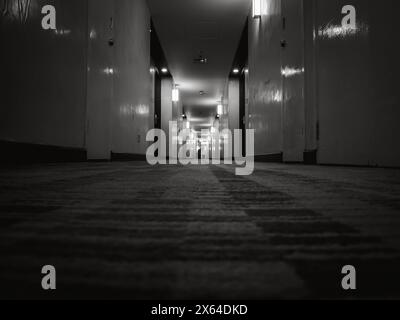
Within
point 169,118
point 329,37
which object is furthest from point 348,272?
point 169,118

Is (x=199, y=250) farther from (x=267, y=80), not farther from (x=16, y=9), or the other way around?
(x=267, y=80)

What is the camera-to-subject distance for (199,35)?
7.66m

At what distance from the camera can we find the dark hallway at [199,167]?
0.25 m

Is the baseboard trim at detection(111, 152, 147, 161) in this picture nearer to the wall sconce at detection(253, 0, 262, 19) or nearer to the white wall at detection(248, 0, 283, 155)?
the white wall at detection(248, 0, 283, 155)

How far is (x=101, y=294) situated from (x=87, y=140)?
139 inches

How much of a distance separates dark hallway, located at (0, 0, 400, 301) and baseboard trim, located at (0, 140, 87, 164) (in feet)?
0.05

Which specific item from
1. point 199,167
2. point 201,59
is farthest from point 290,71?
point 201,59

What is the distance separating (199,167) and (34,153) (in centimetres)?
131

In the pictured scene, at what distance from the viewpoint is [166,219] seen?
448mm

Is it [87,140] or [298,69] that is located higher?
[298,69]

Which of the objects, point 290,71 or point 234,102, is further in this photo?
point 234,102

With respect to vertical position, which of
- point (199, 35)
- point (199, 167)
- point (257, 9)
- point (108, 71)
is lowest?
point (199, 167)
